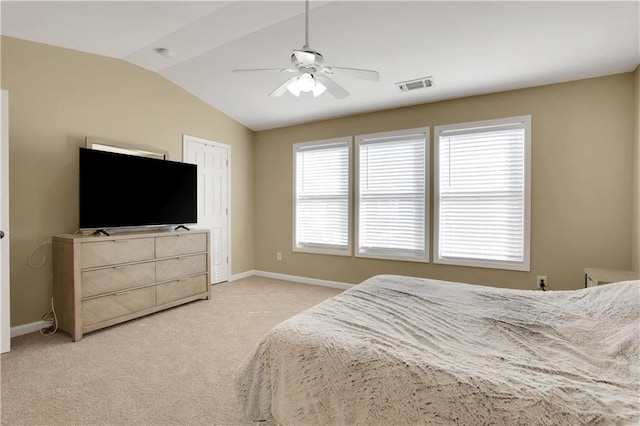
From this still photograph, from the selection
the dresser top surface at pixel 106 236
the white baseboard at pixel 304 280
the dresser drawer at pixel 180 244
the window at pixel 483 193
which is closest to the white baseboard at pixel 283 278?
the white baseboard at pixel 304 280

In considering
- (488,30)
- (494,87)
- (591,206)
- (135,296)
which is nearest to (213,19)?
(488,30)

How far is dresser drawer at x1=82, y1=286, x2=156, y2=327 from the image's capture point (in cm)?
291

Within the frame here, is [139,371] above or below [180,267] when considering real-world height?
below

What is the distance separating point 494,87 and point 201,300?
437 cm

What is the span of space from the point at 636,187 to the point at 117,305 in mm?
5183

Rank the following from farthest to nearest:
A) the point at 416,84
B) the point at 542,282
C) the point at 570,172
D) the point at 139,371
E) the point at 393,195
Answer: the point at 393,195 < the point at 416,84 < the point at 542,282 < the point at 570,172 < the point at 139,371

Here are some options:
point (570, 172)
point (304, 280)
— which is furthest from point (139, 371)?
point (570, 172)

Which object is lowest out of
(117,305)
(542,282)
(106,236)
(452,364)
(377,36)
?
(117,305)

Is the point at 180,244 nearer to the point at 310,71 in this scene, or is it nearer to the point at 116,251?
the point at 116,251

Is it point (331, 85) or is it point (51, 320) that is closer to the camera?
point (331, 85)

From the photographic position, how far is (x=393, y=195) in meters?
4.30

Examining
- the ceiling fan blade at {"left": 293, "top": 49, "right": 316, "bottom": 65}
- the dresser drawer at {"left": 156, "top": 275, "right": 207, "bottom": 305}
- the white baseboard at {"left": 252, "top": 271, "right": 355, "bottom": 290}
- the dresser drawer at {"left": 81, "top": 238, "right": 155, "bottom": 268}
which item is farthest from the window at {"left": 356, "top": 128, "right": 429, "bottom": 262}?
the dresser drawer at {"left": 81, "top": 238, "right": 155, "bottom": 268}

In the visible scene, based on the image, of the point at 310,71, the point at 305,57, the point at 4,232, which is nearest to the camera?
the point at 305,57

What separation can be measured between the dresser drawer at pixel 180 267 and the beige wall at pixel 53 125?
0.98 metres
